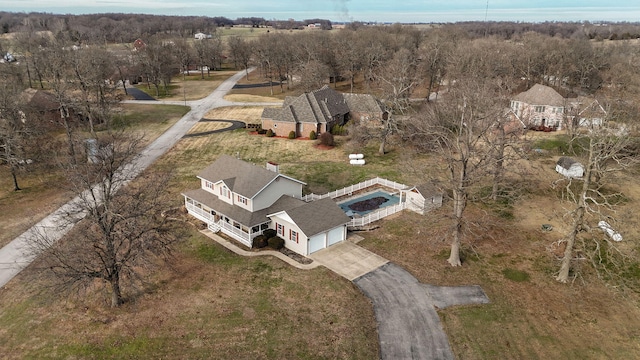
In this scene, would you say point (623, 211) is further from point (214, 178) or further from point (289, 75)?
point (289, 75)

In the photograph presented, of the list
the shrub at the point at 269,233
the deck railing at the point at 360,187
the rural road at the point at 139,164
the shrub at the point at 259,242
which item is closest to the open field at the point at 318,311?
the shrub at the point at 259,242

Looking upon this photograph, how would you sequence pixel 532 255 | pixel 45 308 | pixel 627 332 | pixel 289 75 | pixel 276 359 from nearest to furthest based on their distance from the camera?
pixel 276 359, pixel 627 332, pixel 45 308, pixel 532 255, pixel 289 75

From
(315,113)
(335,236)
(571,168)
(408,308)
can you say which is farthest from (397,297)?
(315,113)

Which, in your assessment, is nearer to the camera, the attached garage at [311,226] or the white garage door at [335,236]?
the attached garage at [311,226]

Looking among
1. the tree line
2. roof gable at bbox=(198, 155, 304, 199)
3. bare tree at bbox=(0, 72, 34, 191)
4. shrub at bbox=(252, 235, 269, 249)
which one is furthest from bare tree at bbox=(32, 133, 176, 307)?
bare tree at bbox=(0, 72, 34, 191)

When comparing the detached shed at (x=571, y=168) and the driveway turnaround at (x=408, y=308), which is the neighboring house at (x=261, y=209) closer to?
the driveway turnaround at (x=408, y=308)

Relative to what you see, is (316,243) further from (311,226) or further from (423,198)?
(423,198)

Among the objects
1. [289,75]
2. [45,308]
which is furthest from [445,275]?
[289,75]
